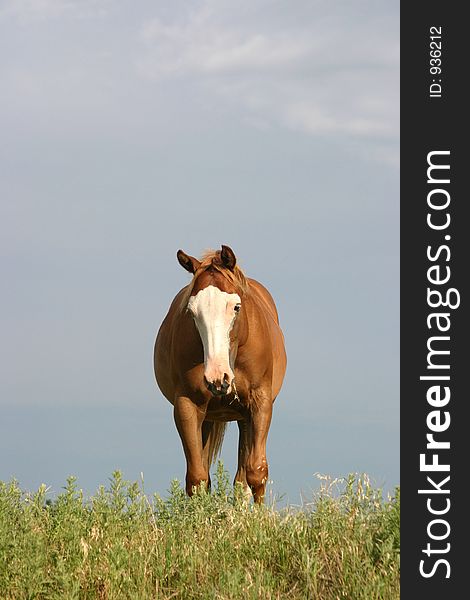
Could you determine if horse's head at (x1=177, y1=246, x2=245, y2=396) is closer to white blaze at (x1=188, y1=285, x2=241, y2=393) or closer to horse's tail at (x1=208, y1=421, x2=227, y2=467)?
white blaze at (x1=188, y1=285, x2=241, y2=393)

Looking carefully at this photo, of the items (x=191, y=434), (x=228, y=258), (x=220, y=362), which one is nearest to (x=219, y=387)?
(x=220, y=362)

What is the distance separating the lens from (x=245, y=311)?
422 inches

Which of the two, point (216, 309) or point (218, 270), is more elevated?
point (218, 270)

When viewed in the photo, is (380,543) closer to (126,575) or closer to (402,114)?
(126,575)

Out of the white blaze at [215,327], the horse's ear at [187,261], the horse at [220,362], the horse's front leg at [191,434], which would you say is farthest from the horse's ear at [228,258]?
the horse's front leg at [191,434]

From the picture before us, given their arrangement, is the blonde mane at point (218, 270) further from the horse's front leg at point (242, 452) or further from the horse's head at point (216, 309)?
the horse's front leg at point (242, 452)

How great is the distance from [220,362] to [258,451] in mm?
1564

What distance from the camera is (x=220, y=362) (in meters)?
9.61

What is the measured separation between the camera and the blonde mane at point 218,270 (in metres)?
10.0

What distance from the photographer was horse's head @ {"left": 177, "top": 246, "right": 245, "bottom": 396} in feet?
31.5

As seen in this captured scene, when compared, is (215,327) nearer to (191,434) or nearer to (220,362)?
(220,362)

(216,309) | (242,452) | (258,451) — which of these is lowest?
(258,451)

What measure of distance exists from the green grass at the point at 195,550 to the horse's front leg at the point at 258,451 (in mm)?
1889

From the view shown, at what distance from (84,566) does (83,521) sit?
45.0 inches
